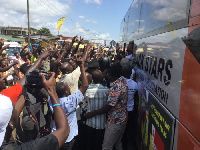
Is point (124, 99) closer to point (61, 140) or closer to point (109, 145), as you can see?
point (109, 145)

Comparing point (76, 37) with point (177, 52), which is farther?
point (76, 37)

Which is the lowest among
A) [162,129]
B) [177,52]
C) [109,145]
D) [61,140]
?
[109,145]

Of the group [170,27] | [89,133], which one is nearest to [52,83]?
[170,27]

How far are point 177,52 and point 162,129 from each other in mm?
884

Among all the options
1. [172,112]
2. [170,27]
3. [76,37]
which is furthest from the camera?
[76,37]

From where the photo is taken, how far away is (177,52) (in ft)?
6.28

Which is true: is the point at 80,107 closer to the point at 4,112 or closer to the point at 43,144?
the point at 43,144

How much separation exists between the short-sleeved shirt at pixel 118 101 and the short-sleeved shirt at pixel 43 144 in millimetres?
1503

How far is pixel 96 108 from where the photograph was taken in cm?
301

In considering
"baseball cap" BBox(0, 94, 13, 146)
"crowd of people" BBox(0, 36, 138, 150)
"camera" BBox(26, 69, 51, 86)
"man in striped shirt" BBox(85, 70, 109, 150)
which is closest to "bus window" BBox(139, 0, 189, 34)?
"crowd of people" BBox(0, 36, 138, 150)

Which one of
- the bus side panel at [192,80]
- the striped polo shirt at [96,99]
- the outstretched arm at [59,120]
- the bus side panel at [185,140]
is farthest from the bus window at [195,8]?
the striped polo shirt at [96,99]

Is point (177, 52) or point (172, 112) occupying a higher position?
point (177, 52)

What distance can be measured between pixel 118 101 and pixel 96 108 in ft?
1.27

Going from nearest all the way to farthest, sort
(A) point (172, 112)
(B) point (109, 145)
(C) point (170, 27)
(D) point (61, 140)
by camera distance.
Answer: (D) point (61, 140)
(A) point (172, 112)
(C) point (170, 27)
(B) point (109, 145)
